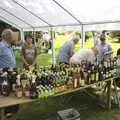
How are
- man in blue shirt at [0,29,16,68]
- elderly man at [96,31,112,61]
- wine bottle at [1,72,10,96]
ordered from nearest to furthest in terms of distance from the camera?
wine bottle at [1,72,10,96]
man in blue shirt at [0,29,16,68]
elderly man at [96,31,112,61]

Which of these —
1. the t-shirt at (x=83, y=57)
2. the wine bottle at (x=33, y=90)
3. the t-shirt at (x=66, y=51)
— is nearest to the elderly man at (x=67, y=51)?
the t-shirt at (x=66, y=51)

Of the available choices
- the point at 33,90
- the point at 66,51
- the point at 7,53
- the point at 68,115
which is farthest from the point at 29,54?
the point at 33,90

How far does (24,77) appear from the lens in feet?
10.9

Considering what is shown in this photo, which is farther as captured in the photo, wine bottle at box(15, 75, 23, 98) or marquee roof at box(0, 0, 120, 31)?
marquee roof at box(0, 0, 120, 31)

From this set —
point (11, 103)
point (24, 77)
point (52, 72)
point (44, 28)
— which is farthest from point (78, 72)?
point (44, 28)

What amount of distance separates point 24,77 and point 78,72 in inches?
37.8

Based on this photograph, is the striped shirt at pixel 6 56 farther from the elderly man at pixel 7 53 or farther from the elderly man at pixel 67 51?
the elderly man at pixel 67 51

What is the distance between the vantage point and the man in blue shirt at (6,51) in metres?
3.77

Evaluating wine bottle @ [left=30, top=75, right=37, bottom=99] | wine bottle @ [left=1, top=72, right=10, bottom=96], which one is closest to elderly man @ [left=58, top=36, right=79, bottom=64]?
wine bottle @ [left=30, top=75, right=37, bottom=99]

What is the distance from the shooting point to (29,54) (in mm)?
5062

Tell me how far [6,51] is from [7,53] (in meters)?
0.05

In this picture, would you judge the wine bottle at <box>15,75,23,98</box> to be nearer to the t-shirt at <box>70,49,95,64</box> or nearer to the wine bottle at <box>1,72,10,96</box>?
the wine bottle at <box>1,72,10,96</box>

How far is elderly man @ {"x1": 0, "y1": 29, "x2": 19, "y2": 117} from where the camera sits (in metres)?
3.78

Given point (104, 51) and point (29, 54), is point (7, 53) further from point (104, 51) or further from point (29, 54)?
point (104, 51)
